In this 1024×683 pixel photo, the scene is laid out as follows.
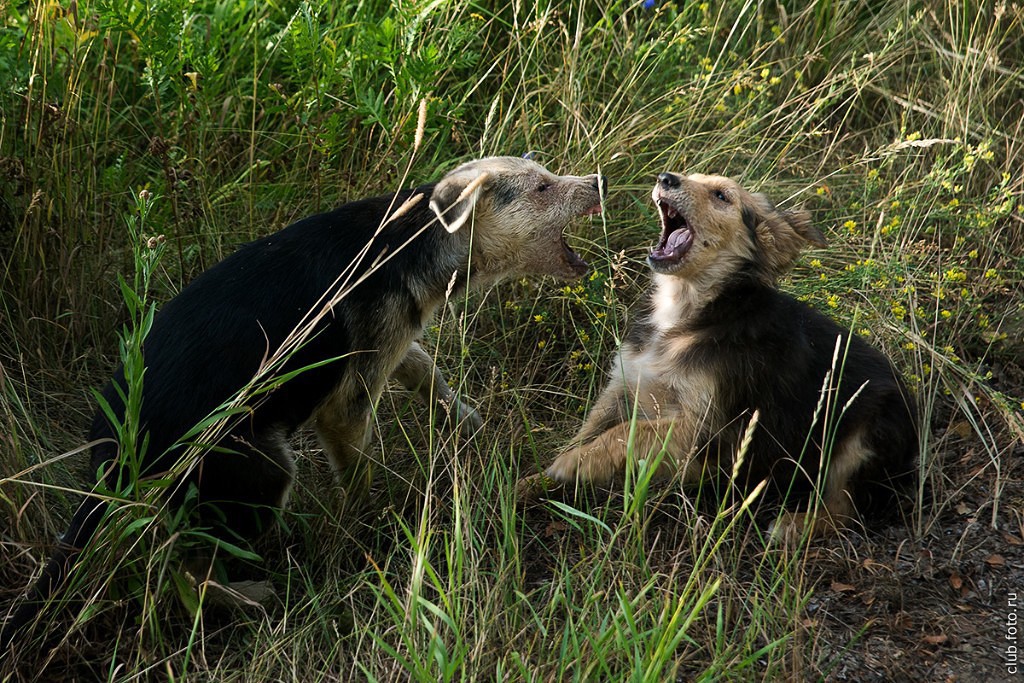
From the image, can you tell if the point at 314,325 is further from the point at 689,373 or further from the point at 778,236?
the point at 778,236

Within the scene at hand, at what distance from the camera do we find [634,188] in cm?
529

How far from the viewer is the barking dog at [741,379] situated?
413 cm

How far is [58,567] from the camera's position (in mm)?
3412

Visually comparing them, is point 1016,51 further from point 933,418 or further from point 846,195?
point 933,418

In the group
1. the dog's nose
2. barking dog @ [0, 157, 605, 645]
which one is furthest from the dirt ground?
the dog's nose

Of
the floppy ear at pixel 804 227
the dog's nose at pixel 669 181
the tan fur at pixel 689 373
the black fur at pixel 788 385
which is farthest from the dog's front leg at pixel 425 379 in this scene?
the floppy ear at pixel 804 227

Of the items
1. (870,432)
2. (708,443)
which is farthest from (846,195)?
(708,443)

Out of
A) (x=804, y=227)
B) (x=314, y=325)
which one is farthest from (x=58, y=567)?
(x=804, y=227)

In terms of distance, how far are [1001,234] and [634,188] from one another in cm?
190

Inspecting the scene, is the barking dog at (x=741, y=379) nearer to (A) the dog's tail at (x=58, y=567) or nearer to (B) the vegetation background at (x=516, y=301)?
(B) the vegetation background at (x=516, y=301)

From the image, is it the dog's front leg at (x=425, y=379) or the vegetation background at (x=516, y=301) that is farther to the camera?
the dog's front leg at (x=425, y=379)

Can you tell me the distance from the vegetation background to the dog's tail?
94mm

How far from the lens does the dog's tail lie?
11.0 feet

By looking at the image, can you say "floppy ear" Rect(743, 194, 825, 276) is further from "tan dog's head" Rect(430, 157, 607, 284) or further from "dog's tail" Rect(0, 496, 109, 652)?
"dog's tail" Rect(0, 496, 109, 652)
